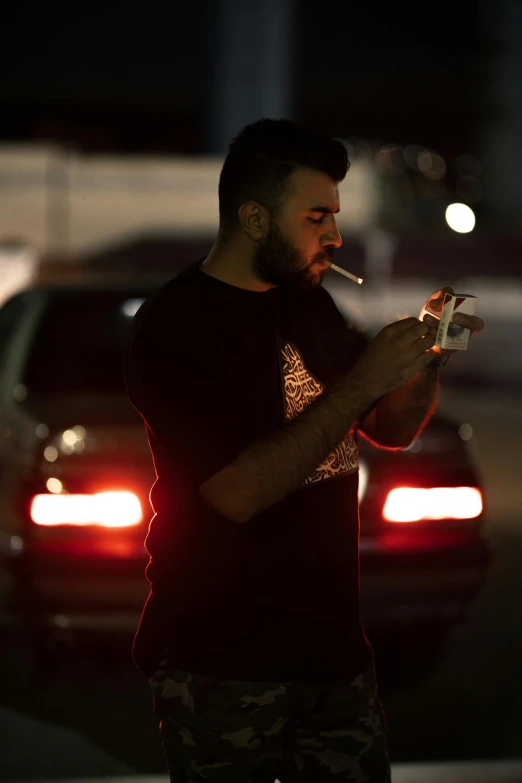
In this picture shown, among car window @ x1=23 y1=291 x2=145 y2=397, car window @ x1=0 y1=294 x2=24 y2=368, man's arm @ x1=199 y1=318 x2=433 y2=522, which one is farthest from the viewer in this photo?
car window @ x1=0 y1=294 x2=24 y2=368

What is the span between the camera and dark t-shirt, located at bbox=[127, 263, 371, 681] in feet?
7.80

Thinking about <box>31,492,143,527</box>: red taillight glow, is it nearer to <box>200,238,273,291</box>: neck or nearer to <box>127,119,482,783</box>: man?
<box>127,119,482,783</box>: man

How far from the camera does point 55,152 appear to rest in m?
24.6

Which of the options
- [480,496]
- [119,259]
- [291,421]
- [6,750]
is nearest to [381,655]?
[480,496]

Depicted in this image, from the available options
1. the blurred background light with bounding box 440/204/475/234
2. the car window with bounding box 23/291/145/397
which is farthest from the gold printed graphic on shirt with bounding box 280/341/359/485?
the car window with bounding box 23/291/145/397

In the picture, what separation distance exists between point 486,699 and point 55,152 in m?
21.0

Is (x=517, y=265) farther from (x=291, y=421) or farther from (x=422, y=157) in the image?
(x=291, y=421)

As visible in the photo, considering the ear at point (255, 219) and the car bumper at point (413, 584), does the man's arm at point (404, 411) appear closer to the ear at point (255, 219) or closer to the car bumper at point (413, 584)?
the ear at point (255, 219)

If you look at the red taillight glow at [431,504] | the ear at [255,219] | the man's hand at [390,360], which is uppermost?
the ear at [255,219]

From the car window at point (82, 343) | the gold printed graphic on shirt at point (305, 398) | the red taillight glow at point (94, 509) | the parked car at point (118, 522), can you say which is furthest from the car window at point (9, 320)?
the gold printed graphic on shirt at point (305, 398)

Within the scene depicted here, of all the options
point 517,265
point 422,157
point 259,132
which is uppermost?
point 259,132

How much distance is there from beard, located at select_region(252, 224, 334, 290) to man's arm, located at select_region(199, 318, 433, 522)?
175 millimetres

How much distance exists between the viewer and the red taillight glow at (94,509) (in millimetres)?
4379

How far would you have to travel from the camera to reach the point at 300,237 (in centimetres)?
244
